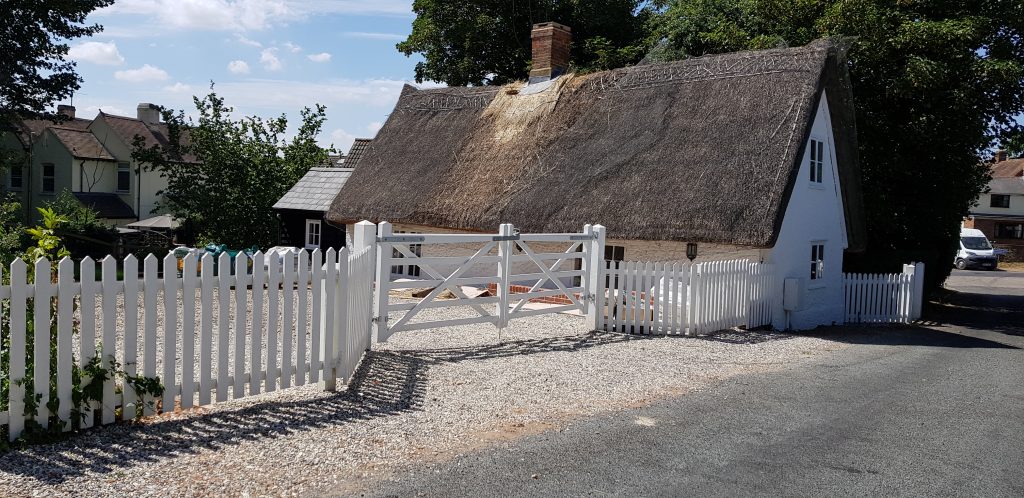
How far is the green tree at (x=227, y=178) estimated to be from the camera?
25.6m

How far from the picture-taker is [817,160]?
55.0 feet

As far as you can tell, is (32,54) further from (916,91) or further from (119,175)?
(916,91)

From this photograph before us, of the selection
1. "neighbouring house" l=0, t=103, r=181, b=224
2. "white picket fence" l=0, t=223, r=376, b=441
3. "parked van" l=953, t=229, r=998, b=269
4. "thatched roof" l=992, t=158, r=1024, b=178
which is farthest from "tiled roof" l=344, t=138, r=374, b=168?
"thatched roof" l=992, t=158, r=1024, b=178

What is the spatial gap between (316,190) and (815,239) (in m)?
14.7

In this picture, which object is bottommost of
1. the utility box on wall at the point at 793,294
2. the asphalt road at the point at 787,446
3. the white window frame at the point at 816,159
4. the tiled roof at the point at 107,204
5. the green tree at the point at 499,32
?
the asphalt road at the point at 787,446

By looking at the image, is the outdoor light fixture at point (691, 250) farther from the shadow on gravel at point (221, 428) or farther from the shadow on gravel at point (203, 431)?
the shadow on gravel at point (203, 431)

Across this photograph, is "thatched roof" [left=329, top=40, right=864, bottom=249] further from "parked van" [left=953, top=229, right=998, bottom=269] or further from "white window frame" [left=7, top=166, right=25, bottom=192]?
"parked van" [left=953, top=229, right=998, bottom=269]

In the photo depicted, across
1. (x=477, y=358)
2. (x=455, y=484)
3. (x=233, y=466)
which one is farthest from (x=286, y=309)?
(x=477, y=358)

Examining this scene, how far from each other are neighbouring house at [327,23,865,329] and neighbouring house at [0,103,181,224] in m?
21.5

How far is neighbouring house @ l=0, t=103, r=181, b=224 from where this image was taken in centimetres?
3669

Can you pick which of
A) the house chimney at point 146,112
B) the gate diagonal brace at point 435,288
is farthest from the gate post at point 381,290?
the house chimney at point 146,112

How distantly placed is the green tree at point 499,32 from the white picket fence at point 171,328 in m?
27.0

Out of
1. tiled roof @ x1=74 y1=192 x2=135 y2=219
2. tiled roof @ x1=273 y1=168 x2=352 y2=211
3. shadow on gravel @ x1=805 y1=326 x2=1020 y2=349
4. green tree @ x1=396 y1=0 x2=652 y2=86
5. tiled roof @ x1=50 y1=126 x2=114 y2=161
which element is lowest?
shadow on gravel @ x1=805 y1=326 x2=1020 y2=349

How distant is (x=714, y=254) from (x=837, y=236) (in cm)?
433
